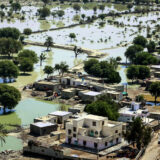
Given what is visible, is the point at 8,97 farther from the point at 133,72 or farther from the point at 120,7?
the point at 120,7

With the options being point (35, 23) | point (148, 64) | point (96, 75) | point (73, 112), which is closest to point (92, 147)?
point (73, 112)

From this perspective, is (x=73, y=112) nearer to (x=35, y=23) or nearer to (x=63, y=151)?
(x=63, y=151)

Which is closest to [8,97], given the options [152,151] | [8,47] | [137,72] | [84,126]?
[84,126]

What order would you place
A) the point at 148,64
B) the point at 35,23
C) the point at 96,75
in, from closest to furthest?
the point at 96,75 < the point at 148,64 < the point at 35,23

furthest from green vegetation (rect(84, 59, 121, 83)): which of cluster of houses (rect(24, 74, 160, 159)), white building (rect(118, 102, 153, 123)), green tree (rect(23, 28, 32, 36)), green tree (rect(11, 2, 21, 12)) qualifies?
green tree (rect(11, 2, 21, 12))

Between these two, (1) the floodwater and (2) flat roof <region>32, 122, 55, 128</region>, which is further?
(1) the floodwater

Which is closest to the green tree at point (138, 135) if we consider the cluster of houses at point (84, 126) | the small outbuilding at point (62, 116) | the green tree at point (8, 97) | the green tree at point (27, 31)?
the cluster of houses at point (84, 126)

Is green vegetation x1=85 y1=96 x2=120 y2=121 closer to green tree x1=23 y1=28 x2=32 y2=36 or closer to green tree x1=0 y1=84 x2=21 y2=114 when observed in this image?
green tree x1=0 y1=84 x2=21 y2=114
